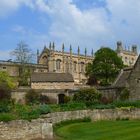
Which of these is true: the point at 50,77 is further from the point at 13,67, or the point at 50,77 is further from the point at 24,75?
the point at 13,67

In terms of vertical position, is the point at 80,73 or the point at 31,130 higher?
the point at 80,73

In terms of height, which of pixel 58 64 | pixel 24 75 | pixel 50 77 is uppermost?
pixel 58 64

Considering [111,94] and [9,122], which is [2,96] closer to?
[111,94]

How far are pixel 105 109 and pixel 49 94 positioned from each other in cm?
3800

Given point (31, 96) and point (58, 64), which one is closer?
point (31, 96)

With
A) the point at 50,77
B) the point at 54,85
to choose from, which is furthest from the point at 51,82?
the point at 50,77

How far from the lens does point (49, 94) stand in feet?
243

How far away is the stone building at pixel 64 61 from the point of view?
129500 mm

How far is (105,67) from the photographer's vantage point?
9112 cm

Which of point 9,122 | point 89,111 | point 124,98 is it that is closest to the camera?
point 9,122

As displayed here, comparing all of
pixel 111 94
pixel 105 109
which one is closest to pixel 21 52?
pixel 111 94

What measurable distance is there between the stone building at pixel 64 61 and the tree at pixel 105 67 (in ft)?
115

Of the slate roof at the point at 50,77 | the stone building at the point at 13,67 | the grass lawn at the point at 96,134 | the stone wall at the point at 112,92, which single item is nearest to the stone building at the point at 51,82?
the slate roof at the point at 50,77

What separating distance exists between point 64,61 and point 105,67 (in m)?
44.7
